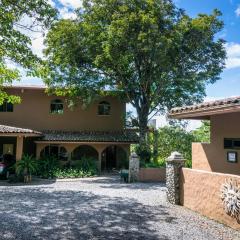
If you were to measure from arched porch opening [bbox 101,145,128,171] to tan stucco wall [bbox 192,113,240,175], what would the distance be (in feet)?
48.4

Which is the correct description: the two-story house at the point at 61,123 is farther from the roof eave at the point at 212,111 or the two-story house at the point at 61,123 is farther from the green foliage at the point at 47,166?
the roof eave at the point at 212,111

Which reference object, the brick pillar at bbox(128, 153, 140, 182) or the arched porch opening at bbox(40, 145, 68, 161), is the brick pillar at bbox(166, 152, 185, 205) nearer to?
the brick pillar at bbox(128, 153, 140, 182)

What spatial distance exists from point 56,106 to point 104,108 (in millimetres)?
4108

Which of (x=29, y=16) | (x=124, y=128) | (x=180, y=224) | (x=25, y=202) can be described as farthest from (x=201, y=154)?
(x=124, y=128)

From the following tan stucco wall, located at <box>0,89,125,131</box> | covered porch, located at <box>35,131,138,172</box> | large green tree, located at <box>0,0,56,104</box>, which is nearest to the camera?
large green tree, located at <box>0,0,56,104</box>

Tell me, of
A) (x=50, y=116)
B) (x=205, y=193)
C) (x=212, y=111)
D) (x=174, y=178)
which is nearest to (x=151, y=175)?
(x=174, y=178)

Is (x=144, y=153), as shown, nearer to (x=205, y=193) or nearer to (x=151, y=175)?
(x=151, y=175)

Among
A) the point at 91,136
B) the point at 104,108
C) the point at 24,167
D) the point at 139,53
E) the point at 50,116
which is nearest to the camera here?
the point at 24,167

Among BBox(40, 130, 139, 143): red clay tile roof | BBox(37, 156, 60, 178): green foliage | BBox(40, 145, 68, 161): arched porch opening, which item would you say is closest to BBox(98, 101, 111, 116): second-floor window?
BBox(40, 130, 139, 143): red clay tile roof

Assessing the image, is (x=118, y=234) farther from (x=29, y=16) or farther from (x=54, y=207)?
(x=29, y=16)

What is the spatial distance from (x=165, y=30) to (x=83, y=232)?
1691 centimetres

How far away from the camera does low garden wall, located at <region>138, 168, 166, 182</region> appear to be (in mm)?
20562

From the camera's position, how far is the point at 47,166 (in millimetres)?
23219

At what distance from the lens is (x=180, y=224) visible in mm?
9508
